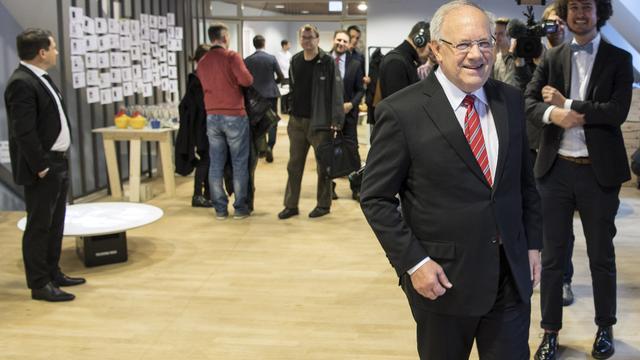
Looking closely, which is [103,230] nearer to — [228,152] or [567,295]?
[228,152]

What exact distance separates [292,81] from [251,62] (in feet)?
9.41

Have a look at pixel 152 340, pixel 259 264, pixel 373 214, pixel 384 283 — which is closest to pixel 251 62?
pixel 259 264

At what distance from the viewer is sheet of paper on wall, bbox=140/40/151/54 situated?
8172 millimetres

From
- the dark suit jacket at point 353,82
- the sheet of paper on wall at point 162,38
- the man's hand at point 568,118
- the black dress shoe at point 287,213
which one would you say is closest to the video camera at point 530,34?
the man's hand at point 568,118

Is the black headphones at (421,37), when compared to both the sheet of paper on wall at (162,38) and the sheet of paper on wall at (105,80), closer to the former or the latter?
the sheet of paper on wall at (105,80)

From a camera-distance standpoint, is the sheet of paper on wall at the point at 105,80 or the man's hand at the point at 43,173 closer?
the man's hand at the point at 43,173

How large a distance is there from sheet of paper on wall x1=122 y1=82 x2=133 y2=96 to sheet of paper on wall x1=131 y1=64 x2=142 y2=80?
146 mm

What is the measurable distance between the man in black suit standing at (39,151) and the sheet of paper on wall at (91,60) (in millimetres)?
2956

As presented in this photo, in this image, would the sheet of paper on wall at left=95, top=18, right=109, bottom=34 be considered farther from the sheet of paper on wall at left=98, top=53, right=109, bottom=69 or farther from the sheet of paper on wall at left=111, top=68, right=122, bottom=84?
the sheet of paper on wall at left=111, top=68, right=122, bottom=84

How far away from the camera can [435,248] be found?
1965mm

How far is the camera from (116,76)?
759cm

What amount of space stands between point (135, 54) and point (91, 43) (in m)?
0.97

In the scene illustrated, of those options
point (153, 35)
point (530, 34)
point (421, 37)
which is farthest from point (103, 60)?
point (530, 34)

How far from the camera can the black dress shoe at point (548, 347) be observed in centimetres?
325
